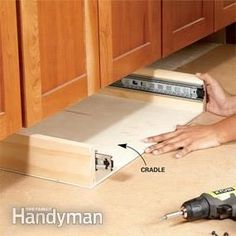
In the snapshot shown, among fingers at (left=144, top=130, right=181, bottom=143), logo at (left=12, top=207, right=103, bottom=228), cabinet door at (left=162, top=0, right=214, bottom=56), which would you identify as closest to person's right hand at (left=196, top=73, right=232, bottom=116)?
cabinet door at (left=162, top=0, right=214, bottom=56)

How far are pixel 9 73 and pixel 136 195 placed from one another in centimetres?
41

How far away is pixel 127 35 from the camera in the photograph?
83.6 inches

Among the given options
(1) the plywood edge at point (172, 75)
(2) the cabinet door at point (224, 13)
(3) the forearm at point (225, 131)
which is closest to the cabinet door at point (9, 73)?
(3) the forearm at point (225, 131)

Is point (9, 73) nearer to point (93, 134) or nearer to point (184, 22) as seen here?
point (93, 134)

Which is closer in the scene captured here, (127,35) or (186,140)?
(186,140)

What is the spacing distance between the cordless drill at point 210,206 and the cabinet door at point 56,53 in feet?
1.48

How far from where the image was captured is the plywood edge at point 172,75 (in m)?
2.31

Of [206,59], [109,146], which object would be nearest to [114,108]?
[109,146]

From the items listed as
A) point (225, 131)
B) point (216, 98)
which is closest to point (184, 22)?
point (216, 98)

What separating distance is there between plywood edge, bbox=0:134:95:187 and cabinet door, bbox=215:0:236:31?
45.9 inches

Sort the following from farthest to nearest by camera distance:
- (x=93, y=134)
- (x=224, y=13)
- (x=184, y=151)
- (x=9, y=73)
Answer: (x=224, y=13) < (x=93, y=134) < (x=184, y=151) < (x=9, y=73)

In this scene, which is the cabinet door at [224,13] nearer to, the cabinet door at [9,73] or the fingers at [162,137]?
the fingers at [162,137]

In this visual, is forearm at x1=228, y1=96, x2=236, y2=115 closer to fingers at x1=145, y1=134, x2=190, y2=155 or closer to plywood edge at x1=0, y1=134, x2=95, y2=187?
fingers at x1=145, y1=134, x2=190, y2=155

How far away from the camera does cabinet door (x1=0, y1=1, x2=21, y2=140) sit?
5.32 feet
